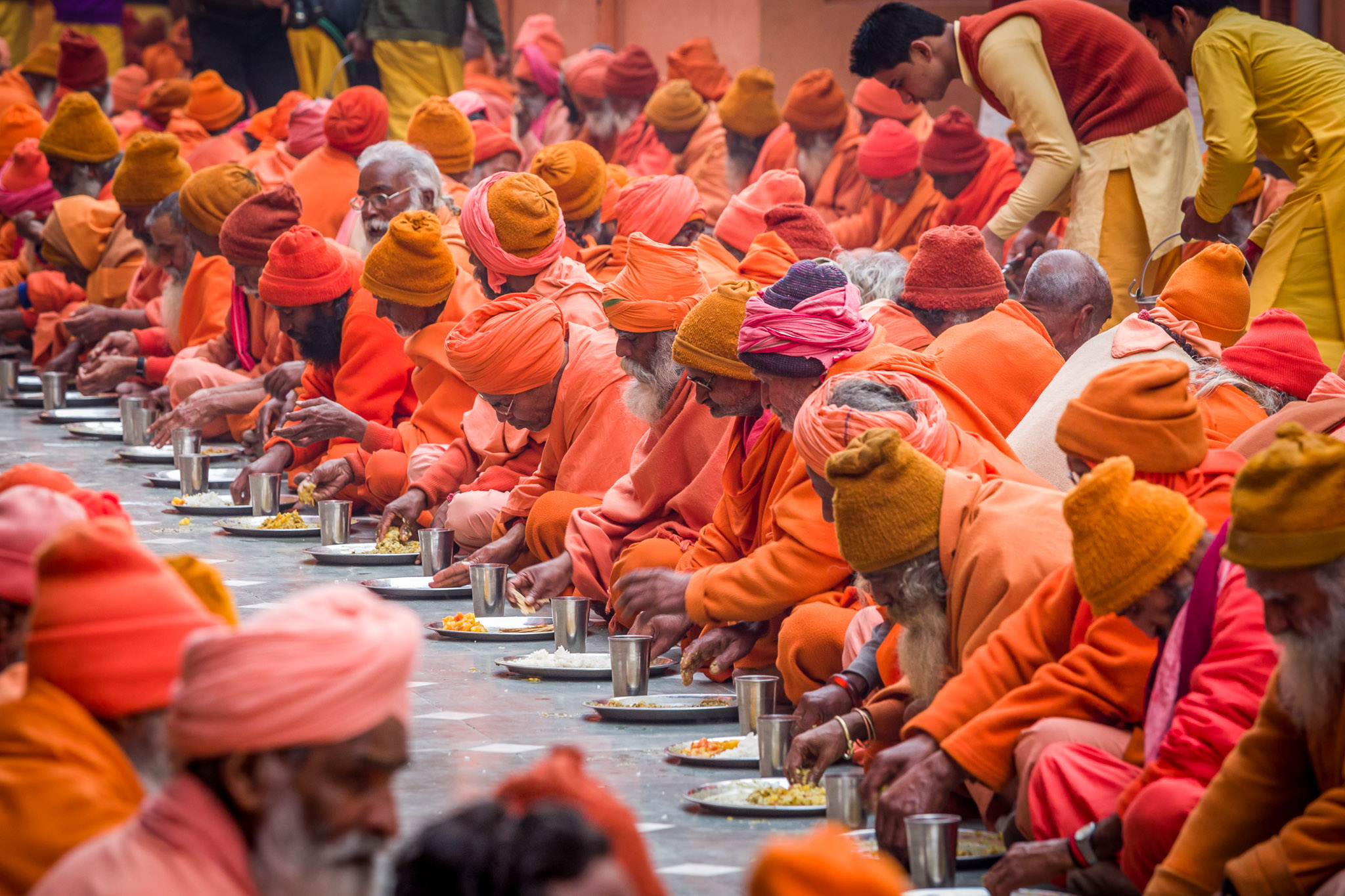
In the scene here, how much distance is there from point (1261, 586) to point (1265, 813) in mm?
415

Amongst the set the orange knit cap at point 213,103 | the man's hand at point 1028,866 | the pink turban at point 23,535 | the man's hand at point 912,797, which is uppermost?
the orange knit cap at point 213,103

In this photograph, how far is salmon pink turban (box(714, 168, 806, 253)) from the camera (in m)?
9.15

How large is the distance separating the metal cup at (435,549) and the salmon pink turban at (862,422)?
7.96 feet

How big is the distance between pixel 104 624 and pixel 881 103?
10251 mm

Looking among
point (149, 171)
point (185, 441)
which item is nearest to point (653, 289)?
point (185, 441)

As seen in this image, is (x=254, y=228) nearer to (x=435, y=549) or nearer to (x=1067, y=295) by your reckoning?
(x=435, y=549)

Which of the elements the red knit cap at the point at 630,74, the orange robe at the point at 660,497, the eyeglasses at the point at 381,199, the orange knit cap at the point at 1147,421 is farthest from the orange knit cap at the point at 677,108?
the orange knit cap at the point at 1147,421

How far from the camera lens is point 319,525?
7.85 metres

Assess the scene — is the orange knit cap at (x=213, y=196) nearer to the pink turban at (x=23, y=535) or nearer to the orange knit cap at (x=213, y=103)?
the orange knit cap at (x=213, y=103)

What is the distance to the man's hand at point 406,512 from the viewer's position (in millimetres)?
7375

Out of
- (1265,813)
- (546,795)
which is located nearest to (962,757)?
(1265,813)

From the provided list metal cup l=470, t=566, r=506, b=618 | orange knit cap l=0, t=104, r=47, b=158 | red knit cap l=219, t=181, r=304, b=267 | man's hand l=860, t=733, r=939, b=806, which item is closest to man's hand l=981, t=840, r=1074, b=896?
man's hand l=860, t=733, r=939, b=806

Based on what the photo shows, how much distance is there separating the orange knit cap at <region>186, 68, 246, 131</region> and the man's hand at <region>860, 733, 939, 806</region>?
1338cm

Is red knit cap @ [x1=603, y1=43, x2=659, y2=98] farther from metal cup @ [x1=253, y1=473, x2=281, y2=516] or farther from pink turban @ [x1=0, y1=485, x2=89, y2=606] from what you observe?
pink turban @ [x1=0, y1=485, x2=89, y2=606]
